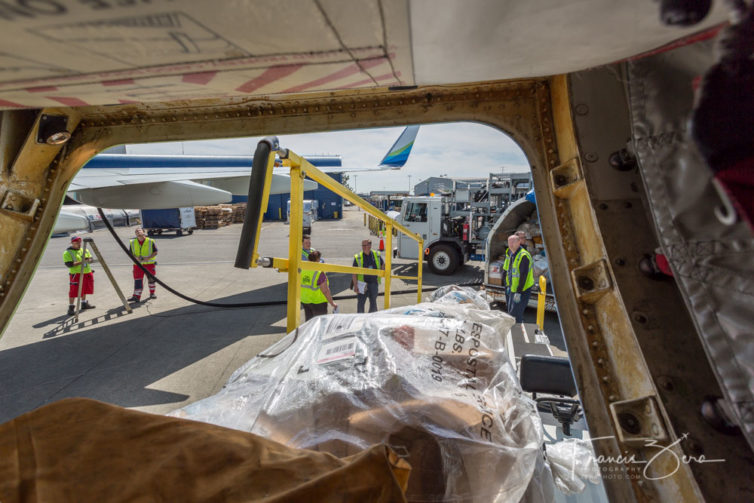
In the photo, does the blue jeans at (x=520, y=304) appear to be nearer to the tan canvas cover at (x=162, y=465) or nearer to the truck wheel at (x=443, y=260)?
the truck wheel at (x=443, y=260)

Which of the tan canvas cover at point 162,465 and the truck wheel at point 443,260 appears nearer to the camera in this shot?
the tan canvas cover at point 162,465

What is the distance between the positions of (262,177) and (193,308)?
21.7 feet

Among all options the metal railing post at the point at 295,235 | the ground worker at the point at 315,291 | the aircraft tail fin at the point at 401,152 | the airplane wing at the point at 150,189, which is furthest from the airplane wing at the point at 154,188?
the aircraft tail fin at the point at 401,152

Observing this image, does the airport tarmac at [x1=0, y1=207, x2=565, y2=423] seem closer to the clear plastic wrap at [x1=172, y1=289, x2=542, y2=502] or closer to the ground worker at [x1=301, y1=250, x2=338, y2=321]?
the ground worker at [x1=301, y1=250, x2=338, y2=321]

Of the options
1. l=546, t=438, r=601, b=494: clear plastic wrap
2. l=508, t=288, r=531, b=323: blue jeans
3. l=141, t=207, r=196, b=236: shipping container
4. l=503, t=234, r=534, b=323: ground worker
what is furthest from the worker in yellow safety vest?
l=141, t=207, r=196, b=236: shipping container

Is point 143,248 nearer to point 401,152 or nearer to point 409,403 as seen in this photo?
point 409,403

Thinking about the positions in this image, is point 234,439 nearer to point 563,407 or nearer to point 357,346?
point 357,346

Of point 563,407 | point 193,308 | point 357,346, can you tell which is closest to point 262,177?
point 357,346

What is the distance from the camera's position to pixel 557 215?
175cm

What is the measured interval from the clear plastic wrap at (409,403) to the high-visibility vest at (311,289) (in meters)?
2.91

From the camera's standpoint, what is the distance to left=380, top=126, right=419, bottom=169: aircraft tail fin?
16.8m

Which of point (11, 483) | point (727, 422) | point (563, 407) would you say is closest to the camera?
point (11, 483)

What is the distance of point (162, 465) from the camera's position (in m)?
0.91

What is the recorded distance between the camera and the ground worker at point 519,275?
571 cm
